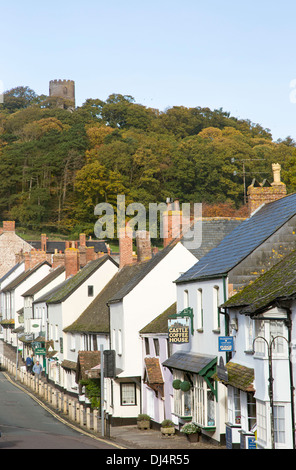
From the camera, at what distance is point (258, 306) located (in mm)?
16500

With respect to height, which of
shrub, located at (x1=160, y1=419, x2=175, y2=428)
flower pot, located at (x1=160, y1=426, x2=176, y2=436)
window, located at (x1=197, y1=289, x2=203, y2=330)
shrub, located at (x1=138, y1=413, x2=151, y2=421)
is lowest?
shrub, located at (x1=138, y1=413, x2=151, y2=421)

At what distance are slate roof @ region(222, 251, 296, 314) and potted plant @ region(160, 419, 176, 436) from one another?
9.11 m

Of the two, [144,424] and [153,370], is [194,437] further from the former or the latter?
[144,424]

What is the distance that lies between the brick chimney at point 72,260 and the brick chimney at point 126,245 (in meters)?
9.66

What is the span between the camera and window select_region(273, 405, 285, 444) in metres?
15.9

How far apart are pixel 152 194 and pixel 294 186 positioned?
178 ft

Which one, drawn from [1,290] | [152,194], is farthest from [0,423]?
[152,194]

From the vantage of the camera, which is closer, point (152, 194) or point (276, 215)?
point (276, 215)

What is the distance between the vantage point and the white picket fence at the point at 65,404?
1193 inches

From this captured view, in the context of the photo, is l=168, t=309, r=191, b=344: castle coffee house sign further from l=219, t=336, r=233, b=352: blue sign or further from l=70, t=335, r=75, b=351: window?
l=70, t=335, r=75, b=351: window

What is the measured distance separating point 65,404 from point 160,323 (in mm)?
7538

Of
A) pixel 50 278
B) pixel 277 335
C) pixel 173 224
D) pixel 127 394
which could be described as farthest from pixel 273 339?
pixel 50 278

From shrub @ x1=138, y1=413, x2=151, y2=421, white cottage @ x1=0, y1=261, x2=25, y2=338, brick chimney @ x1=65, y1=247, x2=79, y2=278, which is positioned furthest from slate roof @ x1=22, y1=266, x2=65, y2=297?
shrub @ x1=138, y1=413, x2=151, y2=421
